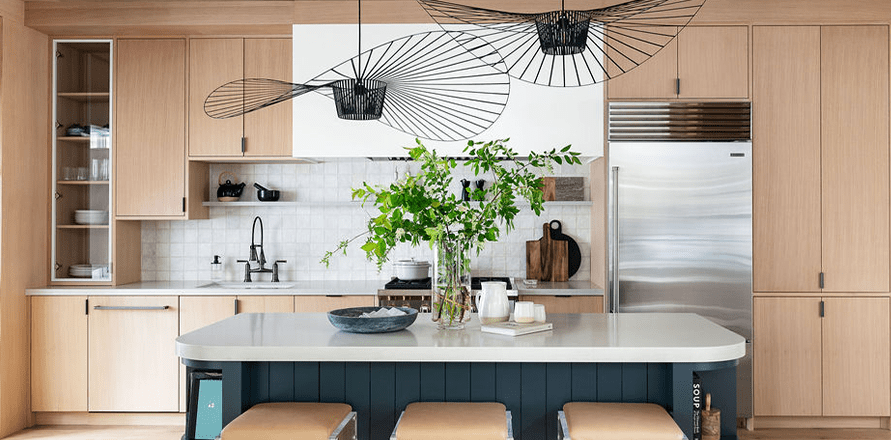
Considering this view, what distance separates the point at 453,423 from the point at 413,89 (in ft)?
5.29

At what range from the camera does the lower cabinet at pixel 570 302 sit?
13.9 ft

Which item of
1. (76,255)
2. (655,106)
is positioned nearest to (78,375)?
(76,255)

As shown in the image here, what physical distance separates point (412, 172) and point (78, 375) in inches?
95.6

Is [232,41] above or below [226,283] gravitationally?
above

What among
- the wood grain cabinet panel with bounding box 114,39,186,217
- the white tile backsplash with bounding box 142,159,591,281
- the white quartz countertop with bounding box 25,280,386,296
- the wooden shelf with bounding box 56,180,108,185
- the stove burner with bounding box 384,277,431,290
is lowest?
the white quartz countertop with bounding box 25,280,386,296

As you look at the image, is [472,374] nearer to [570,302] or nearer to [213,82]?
[570,302]

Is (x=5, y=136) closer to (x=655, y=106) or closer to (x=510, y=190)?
(x=510, y=190)

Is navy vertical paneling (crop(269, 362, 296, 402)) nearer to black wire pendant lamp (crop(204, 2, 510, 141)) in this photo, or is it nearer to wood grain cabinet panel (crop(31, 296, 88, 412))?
black wire pendant lamp (crop(204, 2, 510, 141))

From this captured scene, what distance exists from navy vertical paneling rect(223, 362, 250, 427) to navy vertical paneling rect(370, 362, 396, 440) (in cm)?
47

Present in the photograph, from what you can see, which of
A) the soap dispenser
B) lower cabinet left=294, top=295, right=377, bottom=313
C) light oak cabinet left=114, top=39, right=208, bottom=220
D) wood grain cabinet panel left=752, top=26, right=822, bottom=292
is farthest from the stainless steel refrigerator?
light oak cabinet left=114, top=39, right=208, bottom=220

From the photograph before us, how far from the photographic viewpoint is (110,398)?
4.32m

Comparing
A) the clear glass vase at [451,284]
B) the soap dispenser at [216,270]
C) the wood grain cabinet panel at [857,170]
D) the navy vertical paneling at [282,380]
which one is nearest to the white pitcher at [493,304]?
the clear glass vase at [451,284]

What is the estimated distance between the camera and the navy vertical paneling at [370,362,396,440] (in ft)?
A: 8.63

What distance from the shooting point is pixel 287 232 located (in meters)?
4.95
